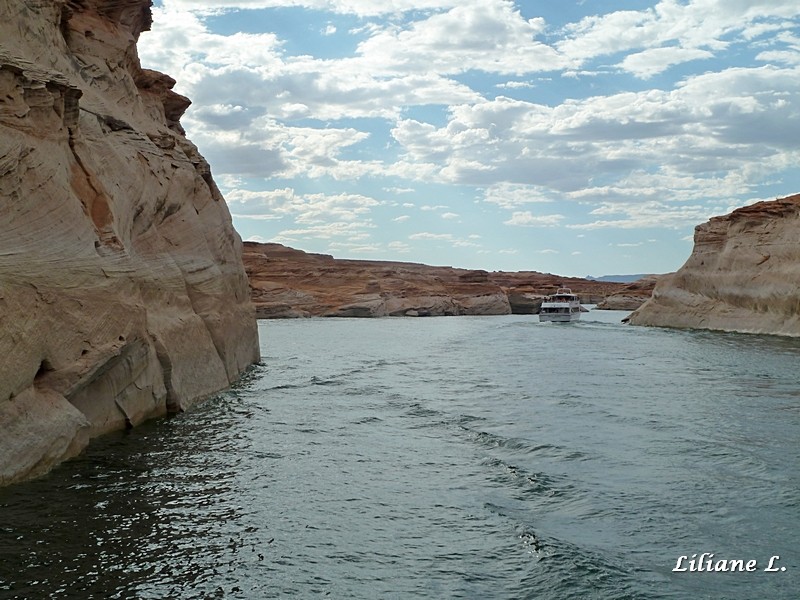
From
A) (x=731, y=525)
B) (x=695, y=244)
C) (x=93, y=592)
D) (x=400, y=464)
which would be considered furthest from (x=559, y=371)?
(x=695, y=244)

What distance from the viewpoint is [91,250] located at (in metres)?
12.3

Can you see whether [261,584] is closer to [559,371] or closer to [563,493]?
[563,493]

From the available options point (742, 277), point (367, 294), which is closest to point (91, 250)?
point (742, 277)

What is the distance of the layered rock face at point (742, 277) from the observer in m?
44.8

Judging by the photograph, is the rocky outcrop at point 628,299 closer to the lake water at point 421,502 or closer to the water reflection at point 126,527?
the lake water at point 421,502

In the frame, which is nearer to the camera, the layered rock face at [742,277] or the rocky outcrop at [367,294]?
the layered rock face at [742,277]

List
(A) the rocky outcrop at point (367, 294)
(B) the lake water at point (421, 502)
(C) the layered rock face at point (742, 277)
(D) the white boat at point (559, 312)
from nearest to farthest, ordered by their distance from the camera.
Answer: (B) the lake water at point (421, 502) < (C) the layered rock face at point (742, 277) < (D) the white boat at point (559, 312) < (A) the rocky outcrop at point (367, 294)

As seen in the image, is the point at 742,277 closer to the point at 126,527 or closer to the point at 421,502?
the point at 421,502

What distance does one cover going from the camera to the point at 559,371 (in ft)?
87.6

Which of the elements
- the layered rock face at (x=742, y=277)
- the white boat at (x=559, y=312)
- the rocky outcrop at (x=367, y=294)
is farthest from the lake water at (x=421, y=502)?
the rocky outcrop at (x=367, y=294)

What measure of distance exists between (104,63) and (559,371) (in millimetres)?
17828

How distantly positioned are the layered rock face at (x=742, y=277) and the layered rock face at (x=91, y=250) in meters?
36.5

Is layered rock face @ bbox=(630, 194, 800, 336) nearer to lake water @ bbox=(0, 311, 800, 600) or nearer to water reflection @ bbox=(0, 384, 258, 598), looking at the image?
lake water @ bbox=(0, 311, 800, 600)

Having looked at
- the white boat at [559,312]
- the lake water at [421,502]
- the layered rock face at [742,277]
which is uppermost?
the layered rock face at [742,277]
